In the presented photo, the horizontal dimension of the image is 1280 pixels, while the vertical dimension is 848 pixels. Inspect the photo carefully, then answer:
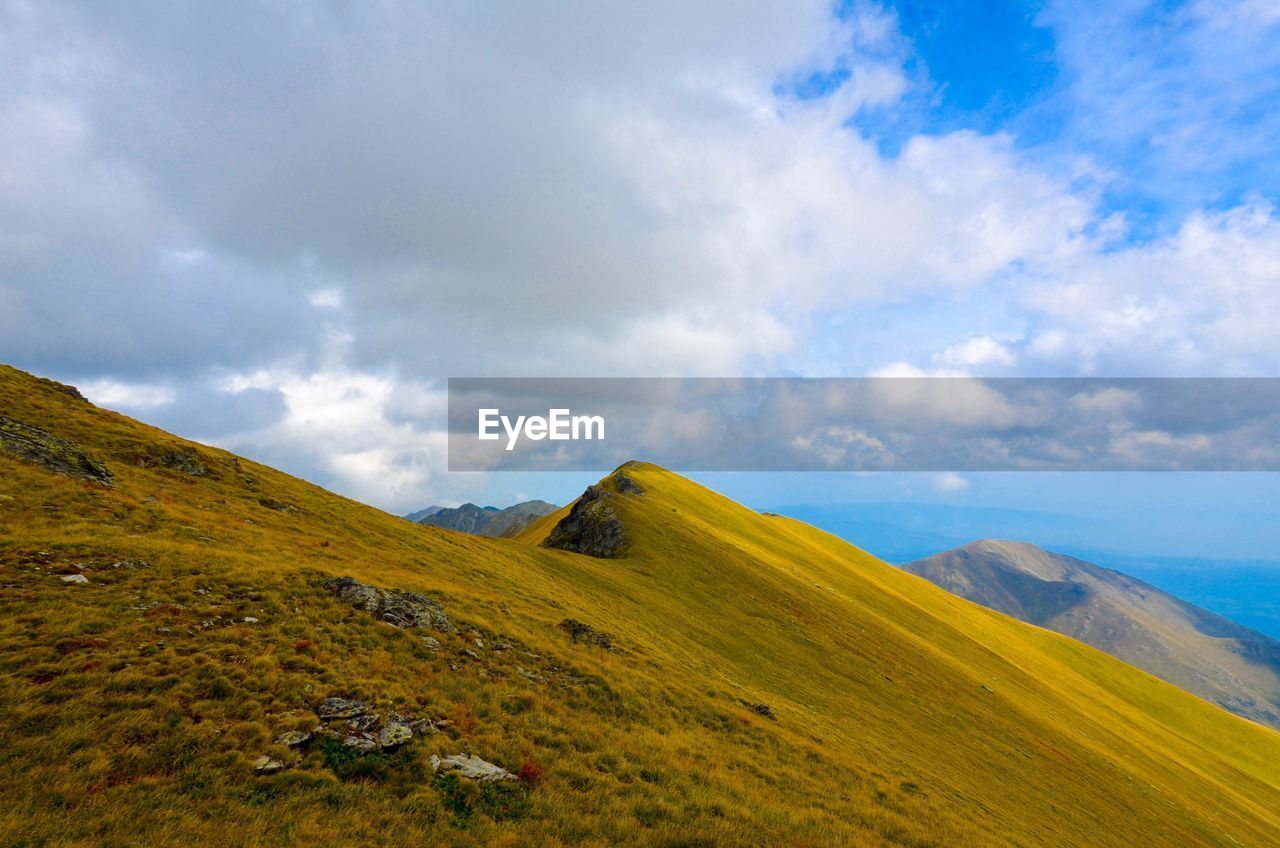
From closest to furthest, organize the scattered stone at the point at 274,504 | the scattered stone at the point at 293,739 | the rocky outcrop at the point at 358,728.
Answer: the scattered stone at the point at 293,739 → the rocky outcrop at the point at 358,728 → the scattered stone at the point at 274,504

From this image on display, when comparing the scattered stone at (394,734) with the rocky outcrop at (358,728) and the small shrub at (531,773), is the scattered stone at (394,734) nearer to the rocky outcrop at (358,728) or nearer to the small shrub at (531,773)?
the rocky outcrop at (358,728)

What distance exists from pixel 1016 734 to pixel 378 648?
157 ft

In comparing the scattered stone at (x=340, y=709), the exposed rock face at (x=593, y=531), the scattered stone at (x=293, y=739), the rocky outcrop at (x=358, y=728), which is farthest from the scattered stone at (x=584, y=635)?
the exposed rock face at (x=593, y=531)

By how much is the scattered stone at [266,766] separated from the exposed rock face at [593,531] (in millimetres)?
41010

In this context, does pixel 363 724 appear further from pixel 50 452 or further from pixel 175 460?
pixel 175 460

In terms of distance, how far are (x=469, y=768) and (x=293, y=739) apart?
4552mm

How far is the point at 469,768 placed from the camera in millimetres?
13891

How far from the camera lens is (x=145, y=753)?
11.5m

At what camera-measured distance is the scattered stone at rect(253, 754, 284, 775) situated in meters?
11.8

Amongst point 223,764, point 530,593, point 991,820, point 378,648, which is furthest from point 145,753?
point 991,820

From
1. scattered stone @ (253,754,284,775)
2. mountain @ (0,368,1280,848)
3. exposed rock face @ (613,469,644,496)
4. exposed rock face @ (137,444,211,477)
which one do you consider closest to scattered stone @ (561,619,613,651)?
mountain @ (0,368,1280,848)

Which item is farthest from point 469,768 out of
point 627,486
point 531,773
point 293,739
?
point 627,486

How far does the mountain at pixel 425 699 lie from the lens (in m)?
11.6

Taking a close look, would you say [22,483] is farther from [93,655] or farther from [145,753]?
[145,753]
